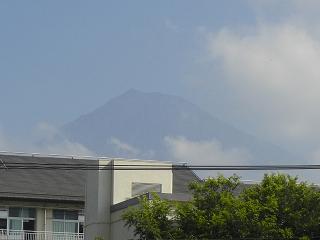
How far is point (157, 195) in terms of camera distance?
133 feet

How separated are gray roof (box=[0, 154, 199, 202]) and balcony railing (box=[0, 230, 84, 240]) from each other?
77.2 inches

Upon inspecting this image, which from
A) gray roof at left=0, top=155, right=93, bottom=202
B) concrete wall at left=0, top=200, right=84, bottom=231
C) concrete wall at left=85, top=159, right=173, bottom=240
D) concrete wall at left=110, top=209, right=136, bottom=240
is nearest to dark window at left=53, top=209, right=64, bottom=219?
concrete wall at left=0, top=200, right=84, bottom=231

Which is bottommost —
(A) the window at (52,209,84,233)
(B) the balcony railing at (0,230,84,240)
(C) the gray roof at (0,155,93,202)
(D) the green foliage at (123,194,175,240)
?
(D) the green foliage at (123,194,175,240)

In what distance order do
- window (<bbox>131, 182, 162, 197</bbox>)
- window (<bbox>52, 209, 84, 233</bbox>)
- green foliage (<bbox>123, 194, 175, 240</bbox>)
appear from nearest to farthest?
1. green foliage (<bbox>123, 194, 175, 240</bbox>)
2. window (<bbox>131, 182, 162, 197</bbox>)
3. window (<bbox>52, 209, 84, 233</bbox>)

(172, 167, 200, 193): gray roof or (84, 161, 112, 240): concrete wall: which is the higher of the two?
(172, 167, 200, 193): gray roof

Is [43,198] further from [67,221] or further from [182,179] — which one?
[182,179]

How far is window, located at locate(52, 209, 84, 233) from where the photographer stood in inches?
2304

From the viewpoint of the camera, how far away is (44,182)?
59.2 meters

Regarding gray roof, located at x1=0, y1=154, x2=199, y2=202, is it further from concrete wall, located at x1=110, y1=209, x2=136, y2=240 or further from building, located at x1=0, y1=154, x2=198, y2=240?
concrete wall, located at x1=110, y1=209, x2=136, y2=240

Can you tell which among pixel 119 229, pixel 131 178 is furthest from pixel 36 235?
pixel 119 229

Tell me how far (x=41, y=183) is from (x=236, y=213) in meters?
24.2

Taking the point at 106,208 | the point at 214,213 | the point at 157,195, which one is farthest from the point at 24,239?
the point at 214,213

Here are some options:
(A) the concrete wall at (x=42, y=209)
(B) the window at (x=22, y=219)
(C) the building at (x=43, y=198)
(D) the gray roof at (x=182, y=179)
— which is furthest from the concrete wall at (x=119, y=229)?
(D) the gray roof at (x=182, y=179)

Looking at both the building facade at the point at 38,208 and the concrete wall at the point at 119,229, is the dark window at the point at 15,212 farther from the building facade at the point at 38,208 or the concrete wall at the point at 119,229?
the concrete wall at the point at 119,229
